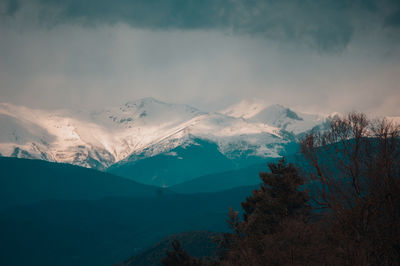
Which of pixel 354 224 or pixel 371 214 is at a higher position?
pixel 371 214

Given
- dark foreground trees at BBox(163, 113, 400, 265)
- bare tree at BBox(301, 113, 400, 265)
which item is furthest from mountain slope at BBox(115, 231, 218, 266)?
bare tree at BBox(301, 113, 400, 265)

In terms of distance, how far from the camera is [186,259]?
47656 millimetres

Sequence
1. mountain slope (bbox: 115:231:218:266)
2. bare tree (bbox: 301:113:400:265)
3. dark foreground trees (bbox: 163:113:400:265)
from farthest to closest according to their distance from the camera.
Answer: mountain slope (bbox: 115:231:218:266), dark foreground trees (bbox: 163:113:400:265), bare tree (bbox: 301:113:400:265)

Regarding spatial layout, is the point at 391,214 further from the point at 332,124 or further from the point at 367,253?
the point at 332,124

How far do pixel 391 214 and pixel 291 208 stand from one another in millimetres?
24413

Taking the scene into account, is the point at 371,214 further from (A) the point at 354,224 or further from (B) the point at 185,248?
(B) the point at 185,248

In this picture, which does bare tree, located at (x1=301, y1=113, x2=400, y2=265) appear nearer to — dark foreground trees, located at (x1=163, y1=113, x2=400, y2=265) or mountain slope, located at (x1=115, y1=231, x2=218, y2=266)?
dark foreground trees, located at (x1=163, y1=113, x2=400, y2=265)

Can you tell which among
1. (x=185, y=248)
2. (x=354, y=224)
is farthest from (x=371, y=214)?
(x=185, y=248)

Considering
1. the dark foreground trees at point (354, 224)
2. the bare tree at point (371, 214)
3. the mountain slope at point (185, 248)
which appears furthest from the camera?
the mountain slope at point (185, 248)

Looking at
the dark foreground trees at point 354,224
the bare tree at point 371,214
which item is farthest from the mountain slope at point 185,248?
the bare tree at point 371,214

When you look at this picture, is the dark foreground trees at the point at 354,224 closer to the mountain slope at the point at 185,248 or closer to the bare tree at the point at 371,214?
the bare tree at the point at 371,214

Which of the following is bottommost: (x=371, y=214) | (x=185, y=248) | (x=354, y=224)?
(x=185, y=248)

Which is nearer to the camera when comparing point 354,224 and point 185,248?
point 354,224

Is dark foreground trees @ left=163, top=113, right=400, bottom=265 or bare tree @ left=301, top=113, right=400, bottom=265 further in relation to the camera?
dark foreground trees @ left=163, top=113, right=400, bottom=265
